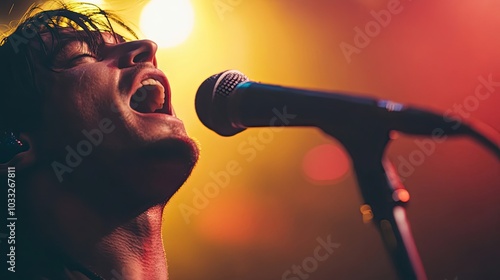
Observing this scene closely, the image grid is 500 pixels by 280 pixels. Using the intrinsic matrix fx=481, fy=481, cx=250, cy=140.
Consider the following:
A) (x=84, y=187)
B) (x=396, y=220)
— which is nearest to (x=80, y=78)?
(x=84, y=187)

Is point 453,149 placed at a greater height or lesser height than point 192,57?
lesser

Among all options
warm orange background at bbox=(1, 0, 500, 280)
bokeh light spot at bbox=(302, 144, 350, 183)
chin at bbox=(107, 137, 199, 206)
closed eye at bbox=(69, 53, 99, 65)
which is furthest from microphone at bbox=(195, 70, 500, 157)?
bokeh light spot at bbox=(302, 144, 350, 183)

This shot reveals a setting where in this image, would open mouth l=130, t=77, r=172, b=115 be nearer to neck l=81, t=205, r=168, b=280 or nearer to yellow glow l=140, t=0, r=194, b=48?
neck l=81, t=205, r=168, b=280

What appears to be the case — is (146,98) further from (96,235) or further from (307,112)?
(307,112)

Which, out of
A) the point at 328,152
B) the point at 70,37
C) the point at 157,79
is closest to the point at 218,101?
the point at 157,79

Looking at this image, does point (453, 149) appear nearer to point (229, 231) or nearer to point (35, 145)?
point (229, 231)

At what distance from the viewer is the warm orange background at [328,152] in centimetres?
390

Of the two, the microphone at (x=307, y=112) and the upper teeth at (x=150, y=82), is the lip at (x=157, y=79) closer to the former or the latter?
the upper teeth at (x=150, y=82)

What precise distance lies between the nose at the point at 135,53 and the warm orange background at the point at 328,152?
2.26 meters

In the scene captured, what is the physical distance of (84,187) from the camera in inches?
66.7

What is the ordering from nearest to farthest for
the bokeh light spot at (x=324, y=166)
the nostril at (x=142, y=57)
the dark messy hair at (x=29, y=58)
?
the dark messy hair at (x=29, y=58) < the nostril at (x=142, y=57) < the bokeh light spot at (x=324, y=166)

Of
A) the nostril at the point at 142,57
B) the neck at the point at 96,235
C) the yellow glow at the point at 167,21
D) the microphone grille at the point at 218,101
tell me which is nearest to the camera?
the microphone grille at the point at 218,101

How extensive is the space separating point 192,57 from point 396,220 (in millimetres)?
3538

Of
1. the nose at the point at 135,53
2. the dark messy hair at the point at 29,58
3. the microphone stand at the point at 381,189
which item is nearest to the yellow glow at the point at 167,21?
the dark messy hair at the point at 29,58
